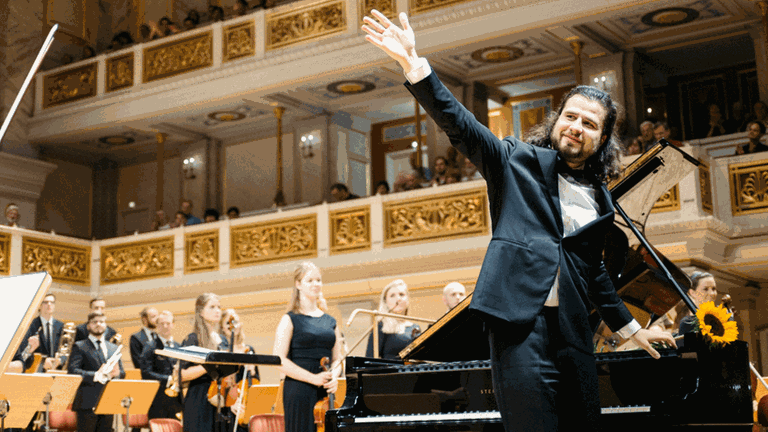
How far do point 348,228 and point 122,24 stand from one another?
23.5 ft

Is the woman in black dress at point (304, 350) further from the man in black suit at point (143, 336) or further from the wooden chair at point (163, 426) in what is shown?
the man in black suit at point (143, 336)

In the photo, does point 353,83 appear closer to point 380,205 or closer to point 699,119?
point 380,205

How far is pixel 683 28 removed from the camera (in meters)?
11.3

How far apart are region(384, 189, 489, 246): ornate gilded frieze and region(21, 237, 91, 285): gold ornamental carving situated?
4903 mm

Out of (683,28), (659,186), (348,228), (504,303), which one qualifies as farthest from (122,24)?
(504,303)

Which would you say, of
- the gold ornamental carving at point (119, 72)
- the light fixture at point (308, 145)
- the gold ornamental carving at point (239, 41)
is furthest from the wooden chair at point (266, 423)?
the gold ornamental carving at point (119, 72)

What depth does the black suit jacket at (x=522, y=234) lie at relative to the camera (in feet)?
6.35

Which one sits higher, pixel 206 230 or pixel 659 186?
pixel 206 230

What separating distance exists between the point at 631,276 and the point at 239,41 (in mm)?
9568

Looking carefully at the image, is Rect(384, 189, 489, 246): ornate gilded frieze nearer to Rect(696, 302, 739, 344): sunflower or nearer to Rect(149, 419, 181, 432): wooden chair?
Rect(149, 419, 181, 432): wooden chair

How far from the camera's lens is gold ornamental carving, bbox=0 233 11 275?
1195 centimetres

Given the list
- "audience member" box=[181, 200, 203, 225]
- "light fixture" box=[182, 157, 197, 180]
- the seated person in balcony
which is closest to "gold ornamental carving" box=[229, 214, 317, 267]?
"audience member" box=[181, 200, 203, 225]

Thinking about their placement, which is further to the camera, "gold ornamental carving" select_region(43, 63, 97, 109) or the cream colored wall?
the cream colored wall

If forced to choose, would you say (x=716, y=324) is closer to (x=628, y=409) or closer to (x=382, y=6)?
(x=628, y=409)
